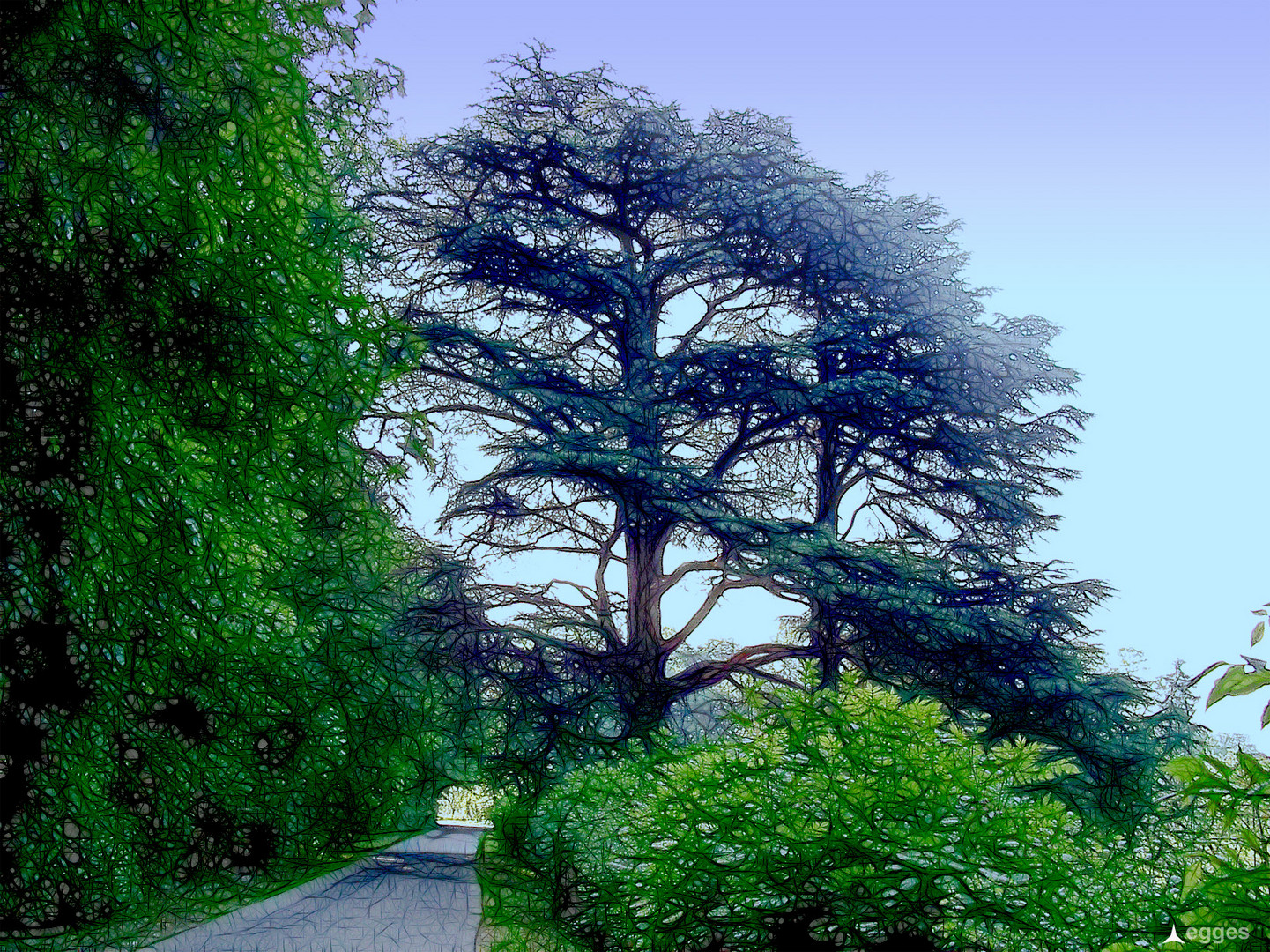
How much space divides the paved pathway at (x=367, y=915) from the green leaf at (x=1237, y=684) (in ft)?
24.0

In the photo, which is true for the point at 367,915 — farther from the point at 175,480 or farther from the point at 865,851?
the point at 865,851

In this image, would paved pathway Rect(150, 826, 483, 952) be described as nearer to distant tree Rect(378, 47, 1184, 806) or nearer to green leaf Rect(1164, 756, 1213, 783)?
distant tree Rect(378, 47, 1184, 806)

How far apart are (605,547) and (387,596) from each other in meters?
3.58

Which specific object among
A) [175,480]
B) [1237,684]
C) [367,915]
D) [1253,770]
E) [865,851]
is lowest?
[367,915]

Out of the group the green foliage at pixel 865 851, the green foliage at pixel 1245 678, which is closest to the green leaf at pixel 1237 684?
the green foliage at pixel 1245 678

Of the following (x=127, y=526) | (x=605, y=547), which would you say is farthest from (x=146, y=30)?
(x=605, y=547)

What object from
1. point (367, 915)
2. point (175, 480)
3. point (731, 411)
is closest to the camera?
point (175, 480)

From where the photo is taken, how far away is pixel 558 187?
37.9 feet

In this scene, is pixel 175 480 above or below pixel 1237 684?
above

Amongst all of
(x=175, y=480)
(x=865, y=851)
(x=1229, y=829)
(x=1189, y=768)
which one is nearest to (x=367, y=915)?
(x=175, y=480)

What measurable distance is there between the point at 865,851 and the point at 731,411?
556 centimetres

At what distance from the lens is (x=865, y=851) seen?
19.0 ft

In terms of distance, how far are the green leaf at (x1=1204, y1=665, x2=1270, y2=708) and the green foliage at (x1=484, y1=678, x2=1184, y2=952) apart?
12.0 ft

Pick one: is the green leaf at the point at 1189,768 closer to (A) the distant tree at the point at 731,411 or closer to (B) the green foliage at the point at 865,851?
(B) the green foliage at the point at 865,851
